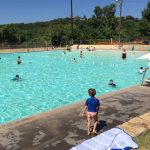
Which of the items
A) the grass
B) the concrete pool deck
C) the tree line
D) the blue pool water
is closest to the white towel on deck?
the grass

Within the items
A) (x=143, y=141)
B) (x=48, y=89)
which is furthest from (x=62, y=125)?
(x=48, y=89)

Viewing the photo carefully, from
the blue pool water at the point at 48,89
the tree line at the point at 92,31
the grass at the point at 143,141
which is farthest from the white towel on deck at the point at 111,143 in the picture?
the tree line at the point at 92,31

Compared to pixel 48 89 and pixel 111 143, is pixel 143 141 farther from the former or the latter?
pixel 48 89

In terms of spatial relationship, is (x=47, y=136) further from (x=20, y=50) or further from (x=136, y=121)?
(x=20, y=50)

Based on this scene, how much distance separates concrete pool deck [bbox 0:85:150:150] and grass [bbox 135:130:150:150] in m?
1.19

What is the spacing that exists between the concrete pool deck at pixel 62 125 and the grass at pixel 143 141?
1.19 metres

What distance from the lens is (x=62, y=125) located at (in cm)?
845

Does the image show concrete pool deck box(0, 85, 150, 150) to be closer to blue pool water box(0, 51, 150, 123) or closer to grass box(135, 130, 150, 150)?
grass box(135, 130, 150, 150)

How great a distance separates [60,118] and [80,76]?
47.1 feet

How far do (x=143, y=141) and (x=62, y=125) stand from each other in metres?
2.52

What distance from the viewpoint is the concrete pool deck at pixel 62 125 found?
7.10 m

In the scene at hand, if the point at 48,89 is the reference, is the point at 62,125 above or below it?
above

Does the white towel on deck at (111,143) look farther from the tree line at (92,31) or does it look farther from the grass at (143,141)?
the tree line at (92,31)

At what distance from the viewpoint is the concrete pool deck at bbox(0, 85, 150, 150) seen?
7102mm
